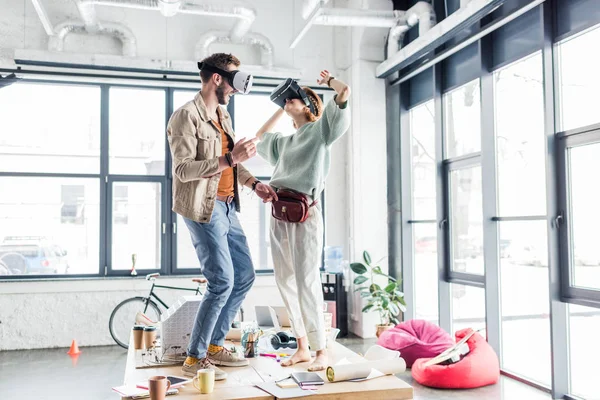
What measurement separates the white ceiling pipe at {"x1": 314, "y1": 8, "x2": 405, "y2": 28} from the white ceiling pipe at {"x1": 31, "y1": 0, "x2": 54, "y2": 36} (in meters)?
2.55

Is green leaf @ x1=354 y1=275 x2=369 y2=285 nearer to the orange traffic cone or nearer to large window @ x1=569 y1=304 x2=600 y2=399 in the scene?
large window @ x1=569 y1=304 x2=600 y2=399

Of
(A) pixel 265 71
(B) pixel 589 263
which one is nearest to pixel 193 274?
(A) pixel 265 71

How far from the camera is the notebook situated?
2756 millimetres

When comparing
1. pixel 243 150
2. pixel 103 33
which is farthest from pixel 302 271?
pixel 103 33

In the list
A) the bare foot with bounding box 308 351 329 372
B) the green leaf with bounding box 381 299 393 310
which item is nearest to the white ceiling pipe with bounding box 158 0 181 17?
the green leaf with bounding box 381 299 393 310

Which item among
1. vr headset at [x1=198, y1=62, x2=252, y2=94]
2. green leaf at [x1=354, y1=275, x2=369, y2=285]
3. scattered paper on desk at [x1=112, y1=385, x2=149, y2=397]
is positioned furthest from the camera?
green leaf at [x1=354, y1=275, x2=369, y2=285]

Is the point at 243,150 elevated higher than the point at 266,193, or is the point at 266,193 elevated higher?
the point at 243,150

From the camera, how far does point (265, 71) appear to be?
6266 millimetres

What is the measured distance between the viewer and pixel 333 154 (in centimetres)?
682

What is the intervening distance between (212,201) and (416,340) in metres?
2.70

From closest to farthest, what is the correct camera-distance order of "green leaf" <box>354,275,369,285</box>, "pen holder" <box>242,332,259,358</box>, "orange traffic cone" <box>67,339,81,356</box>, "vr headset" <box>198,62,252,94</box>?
"vr headset" <box>198,62,252,94</box>
"pen holder" <box>242,332,259,358</box>
"orange traffic cone" <box>67,339,81,356</box>
"green leaf" <box>354,275,369,285</box>

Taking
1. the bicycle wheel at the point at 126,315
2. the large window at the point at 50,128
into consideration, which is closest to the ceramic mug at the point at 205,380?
the bicycle wheel at the point at 126,315

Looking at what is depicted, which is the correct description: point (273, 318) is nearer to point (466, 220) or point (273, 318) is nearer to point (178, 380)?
point (178, 380)

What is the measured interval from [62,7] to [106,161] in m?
1.68
